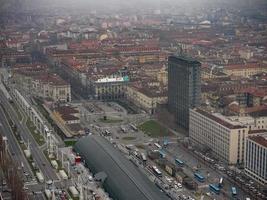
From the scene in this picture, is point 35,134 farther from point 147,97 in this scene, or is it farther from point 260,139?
point 260,139

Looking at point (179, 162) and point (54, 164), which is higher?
point (54, 164)

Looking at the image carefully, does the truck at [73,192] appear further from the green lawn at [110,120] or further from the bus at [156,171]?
the green lawn at [110,120]

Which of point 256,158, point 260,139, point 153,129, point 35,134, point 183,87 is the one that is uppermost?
point 183,87

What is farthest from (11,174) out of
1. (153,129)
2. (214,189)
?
(153,129)

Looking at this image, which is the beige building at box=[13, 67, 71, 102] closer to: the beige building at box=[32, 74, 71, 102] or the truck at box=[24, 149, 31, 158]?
the beige building at box=[32, 74, 71, 102]

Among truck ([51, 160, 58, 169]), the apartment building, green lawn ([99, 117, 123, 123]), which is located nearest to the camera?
the apartment building

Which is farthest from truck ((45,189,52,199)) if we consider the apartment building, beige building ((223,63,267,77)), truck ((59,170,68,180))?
beige building ((223,63,267,77))
